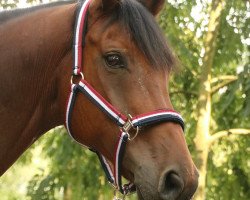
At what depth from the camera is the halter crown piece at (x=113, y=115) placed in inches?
104

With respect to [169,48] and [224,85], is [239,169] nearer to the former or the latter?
[224,85]

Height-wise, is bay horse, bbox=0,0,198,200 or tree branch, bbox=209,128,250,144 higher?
bay horse, bbox=0,0,198,200

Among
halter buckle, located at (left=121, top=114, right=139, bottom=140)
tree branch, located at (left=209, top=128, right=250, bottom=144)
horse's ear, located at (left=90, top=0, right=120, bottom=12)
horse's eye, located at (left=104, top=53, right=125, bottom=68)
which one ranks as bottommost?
tree branch, located at (left=209, top=128, right=250, bottom=144)

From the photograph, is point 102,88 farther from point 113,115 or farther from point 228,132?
point 228,132

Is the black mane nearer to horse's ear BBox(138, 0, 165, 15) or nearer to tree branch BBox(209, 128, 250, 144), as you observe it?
horse's ear BBox(138, 0, 165, 15)

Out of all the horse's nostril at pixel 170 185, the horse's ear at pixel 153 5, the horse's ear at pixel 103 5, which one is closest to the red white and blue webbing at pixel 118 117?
the horse's nostril at pixel 170 185

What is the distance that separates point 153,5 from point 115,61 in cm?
58

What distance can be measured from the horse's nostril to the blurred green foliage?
5703 mm

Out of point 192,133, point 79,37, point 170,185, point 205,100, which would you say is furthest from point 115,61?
point 192,133

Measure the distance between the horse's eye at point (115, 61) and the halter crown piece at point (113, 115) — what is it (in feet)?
0.58

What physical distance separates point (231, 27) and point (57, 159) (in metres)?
3.84

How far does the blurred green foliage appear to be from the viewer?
8.43 metres

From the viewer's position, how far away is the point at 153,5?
314 centimetres

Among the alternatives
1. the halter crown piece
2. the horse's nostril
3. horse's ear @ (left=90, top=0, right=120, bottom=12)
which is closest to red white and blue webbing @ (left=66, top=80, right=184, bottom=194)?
the halter crown piece
